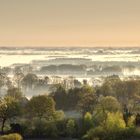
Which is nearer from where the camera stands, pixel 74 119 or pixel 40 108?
pixel 74 119

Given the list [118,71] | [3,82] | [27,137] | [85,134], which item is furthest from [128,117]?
[118,71]

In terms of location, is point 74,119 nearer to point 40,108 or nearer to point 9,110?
point 40,108

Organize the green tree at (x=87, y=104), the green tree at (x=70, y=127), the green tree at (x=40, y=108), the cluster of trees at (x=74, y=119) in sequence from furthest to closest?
the green tree at (x=87, y=104) → the green tree at (x=40, y=108) → the green tree at (x=70, y=127) → the cluster of trees at (x=74, y=119)

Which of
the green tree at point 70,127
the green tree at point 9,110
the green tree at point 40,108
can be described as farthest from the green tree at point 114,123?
the green tree at point 9,110

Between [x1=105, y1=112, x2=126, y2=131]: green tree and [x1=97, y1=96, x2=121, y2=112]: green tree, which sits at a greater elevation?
[x1=97, y1=96, x2=121, y2=112]: green tree

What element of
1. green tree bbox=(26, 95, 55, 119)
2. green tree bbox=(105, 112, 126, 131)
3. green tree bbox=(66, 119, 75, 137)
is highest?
green tree bbox=(26, 95, 55, 119)

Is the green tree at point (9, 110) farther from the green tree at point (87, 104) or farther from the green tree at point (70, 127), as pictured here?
the green tree at point (87, 104)

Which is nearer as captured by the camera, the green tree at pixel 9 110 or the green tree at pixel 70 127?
the green tree at pixel 70 127

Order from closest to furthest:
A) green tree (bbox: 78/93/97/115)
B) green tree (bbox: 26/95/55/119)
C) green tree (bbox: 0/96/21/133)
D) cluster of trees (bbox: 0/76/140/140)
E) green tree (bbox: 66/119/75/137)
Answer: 1. cluster of trees (bbox: 0/76/140/140)
2. green tree (bbox: 66/119/75/137)
3. green tree (bbox: 0/96/21/133)
4. green tree (bbox: 26/95/55/119)
5. green tree (bbox: 78/93/97/115)

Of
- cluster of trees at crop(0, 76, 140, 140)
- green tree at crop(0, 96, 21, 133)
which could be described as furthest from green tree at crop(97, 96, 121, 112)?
green tree at crop(0, 96, 21, 133)

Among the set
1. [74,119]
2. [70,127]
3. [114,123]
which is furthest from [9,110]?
[114,123]

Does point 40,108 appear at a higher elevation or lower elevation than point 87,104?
lower

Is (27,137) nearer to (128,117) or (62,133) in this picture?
(62,133)

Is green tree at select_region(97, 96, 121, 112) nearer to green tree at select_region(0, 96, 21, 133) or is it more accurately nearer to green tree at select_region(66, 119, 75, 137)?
green tree at select_region(66, 119, 75, 137)
